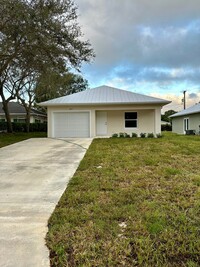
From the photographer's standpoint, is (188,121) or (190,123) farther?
(188,121)

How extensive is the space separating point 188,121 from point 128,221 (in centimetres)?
2577

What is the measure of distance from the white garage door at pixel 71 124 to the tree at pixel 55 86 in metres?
2.95

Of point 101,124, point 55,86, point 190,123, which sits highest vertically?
point 55,86

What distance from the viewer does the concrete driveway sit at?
109 inches

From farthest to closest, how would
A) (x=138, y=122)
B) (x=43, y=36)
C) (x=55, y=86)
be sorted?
(x=55, y=86) → (x=138, y=122) → (x=43, y=36)

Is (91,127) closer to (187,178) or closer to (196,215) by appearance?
(187,178)

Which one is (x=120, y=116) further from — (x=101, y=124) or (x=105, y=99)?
(x=105, y=99)

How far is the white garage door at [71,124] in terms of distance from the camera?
19422 mm

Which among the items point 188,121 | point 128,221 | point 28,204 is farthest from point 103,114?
point 128,221

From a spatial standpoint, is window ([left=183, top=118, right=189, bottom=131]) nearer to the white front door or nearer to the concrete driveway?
the white front door

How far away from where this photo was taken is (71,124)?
63.8 ft

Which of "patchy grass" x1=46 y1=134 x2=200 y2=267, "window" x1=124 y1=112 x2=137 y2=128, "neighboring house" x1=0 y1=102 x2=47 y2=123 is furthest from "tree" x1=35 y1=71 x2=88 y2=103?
"patchy grass" x1=46 y1=134 x2=200 y2=267

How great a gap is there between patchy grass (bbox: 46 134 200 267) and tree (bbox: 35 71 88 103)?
12.0 m

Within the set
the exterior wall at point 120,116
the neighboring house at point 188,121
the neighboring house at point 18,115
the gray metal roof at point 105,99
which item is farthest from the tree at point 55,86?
the neighboring house at point 188,121
